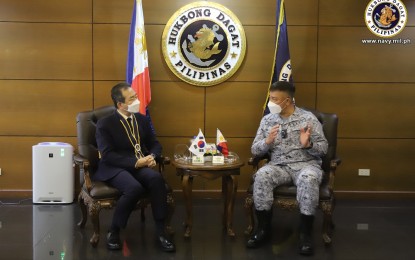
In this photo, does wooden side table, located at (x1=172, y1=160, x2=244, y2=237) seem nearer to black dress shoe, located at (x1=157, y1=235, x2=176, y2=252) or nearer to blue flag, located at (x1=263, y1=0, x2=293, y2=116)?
black dress shoe, located at (x1=157, y1=235, x2=176, y2=252)

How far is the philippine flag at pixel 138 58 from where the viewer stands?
495 centimetres

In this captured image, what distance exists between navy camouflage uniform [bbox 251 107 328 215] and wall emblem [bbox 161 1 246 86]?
129cm

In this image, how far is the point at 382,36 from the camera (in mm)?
5297

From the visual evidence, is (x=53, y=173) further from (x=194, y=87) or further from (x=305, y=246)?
(x=305, y=246)

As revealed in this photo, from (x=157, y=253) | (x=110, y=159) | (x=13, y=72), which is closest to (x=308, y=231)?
(x=157, y=253)

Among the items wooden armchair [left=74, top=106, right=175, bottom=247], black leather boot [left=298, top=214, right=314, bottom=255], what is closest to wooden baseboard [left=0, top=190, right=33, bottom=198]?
wooden armchair [left=74, top=106, right=175, bottom=247]

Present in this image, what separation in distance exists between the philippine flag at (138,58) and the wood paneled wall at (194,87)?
0.23 m

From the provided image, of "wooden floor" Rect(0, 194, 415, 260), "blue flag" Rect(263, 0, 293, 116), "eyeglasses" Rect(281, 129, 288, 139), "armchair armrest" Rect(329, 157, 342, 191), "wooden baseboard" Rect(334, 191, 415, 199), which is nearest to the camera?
"wooden floor" Rect(0, 194, 415, 260)

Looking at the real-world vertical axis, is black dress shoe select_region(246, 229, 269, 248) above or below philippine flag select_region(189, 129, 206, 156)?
below

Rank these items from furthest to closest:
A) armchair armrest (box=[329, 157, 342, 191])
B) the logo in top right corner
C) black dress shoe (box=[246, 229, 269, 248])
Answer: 1. the logo in top right corner
2. armchair armrest (box=[329, 157, 342, 191])
3. black dress shoe (box=[246, 229, 269, 248])

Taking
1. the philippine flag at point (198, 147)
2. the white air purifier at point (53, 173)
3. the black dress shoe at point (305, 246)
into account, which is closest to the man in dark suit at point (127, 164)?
the philippine flag at point (198, 147)

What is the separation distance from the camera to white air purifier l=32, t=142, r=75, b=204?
4.99 metres

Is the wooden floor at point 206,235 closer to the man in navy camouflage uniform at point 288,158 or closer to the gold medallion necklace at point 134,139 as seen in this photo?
the man in navy camouflage uniform at point 288,158

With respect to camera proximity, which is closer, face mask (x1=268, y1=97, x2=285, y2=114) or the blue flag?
face mask (x1=268, y1=97, x2=285, y2=114)
